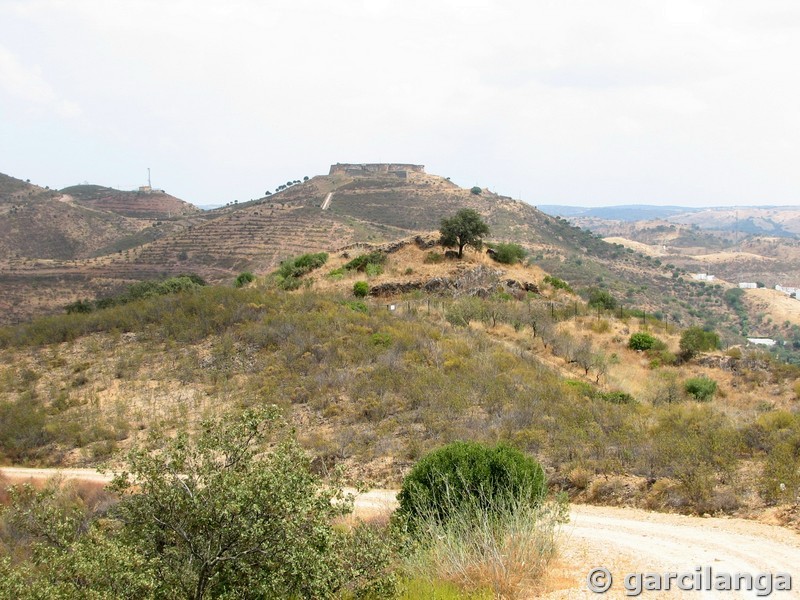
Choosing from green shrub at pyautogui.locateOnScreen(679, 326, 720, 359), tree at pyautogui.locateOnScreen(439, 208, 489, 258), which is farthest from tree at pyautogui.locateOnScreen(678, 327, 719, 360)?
tree at pyautogui.locateOnScreen(439, 208, 489, 258)

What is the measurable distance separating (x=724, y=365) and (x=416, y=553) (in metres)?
22.0

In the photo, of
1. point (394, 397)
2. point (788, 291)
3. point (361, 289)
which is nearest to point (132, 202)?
point (361, 289)

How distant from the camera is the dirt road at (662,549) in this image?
19.6ft

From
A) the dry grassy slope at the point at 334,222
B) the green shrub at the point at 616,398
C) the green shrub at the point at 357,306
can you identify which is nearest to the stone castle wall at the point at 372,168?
the dry grassy slope at the point at 334,222

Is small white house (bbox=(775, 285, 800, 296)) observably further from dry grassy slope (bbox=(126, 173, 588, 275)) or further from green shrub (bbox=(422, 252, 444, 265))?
green shrub (bbox=(422, 252, 444, 265))

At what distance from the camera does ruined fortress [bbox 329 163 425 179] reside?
11412 cm

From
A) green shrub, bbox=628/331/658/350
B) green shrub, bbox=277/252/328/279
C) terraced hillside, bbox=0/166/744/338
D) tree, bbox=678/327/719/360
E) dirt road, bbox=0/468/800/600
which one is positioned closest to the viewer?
dirt road, bbox=0/468/800/600

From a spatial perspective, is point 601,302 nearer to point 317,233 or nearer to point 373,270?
point 373,270

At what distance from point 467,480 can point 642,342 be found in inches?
791

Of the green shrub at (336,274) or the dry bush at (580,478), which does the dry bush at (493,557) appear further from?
the green shrub at (336,274)

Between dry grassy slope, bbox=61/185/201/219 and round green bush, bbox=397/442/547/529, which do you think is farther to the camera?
dry grassy slope, bbox=61/185/201/219

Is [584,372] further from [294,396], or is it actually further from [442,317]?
[294,396]

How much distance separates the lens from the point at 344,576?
18.2 feet

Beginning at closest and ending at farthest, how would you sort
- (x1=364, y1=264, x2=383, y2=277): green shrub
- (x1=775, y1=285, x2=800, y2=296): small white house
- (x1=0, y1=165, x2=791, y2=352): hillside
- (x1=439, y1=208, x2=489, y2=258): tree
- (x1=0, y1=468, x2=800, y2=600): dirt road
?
(x1=0, y1=468, x2=800, y2=600): dirt road < (x1=364, y1=264, x2=383, y2=277): green shrub < (x1=439, y1=208, x2=489, y2=258): tree < (x1=0, y1=165, x2=791, y2=352): hillside < (x1=775, y1=285, x2=800, y2=296): small white house
